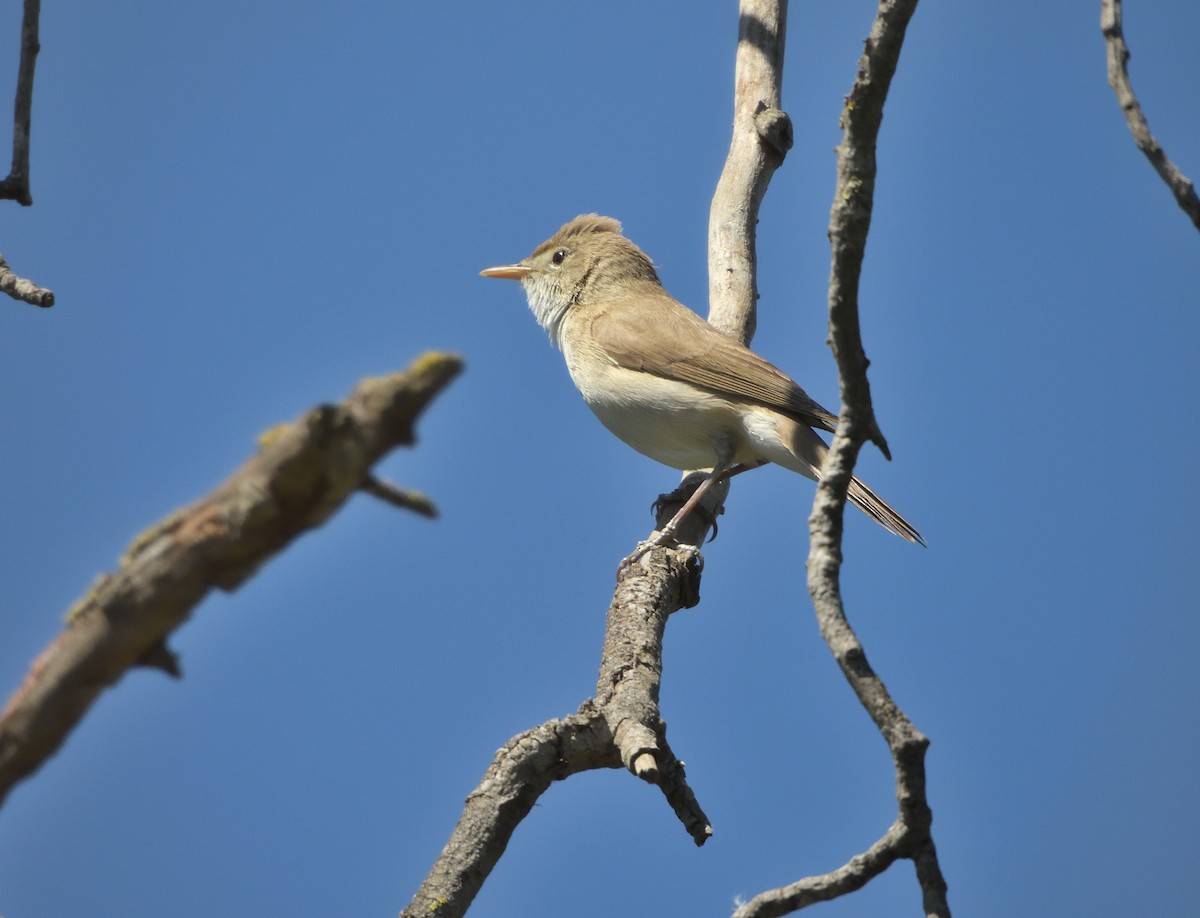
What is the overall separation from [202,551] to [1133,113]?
2.24 metres

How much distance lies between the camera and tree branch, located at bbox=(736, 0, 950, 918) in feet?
9.19

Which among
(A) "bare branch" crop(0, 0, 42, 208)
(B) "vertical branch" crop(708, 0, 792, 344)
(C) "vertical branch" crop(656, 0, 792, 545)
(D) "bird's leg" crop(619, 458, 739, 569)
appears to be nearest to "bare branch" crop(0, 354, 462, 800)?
(A) "bare branch" crop(0, 0, 42, 208)

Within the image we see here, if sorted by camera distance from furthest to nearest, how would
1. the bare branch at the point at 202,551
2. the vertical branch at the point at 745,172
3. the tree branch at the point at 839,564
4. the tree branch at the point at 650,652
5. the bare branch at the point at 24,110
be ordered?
the vertical branch at the point at 745,172
the tree branch at the point at 650,652
the bare branch at the point at 24,110
the tree branch at the point at 839,564
the bare branch at the point at 202,551

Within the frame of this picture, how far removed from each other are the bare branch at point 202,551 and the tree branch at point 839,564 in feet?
6.04

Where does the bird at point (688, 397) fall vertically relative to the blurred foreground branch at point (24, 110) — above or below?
above

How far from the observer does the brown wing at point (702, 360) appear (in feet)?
20.1

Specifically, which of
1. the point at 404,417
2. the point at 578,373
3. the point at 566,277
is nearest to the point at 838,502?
the point at 404,417

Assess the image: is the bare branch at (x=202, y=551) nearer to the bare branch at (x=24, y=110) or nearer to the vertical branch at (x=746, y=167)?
the bare branch at (x=24, y=110)

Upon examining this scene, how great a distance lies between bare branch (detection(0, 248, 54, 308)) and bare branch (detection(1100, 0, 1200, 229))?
9.33 feet

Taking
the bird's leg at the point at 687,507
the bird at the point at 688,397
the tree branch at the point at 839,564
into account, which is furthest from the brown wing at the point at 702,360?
the tree branch at the point at 839,564

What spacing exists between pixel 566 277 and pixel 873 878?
5211mm

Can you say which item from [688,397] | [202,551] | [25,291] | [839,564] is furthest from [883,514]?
[202,551]

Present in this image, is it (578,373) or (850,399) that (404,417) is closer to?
(850,399)

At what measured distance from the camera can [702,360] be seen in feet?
20.6
